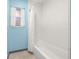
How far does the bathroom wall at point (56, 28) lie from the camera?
0.88 meters

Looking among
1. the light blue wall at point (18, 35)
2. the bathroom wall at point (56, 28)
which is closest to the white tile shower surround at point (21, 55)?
the light blue wall at point (18, 35)

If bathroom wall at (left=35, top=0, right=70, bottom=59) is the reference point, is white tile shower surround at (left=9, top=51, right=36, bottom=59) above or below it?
below

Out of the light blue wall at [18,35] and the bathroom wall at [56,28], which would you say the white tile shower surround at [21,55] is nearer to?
the light blue wall at [18,35]

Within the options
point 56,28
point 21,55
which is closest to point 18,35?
point 21,55

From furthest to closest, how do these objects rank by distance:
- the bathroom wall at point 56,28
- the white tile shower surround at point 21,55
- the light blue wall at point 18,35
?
the light blue wall at point 18,35
the white tile shower surround at point 21,55
the bathroom wall at point 56,28

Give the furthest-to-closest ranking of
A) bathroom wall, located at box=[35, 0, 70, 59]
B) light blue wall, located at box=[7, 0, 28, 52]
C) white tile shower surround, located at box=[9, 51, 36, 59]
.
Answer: light blue wall, located at box=[7, 0, 28, 52] < white tile shower surround, located at box=[9, 51, 36, 59] < bathroom wall, located at box=[35, 0, 70, 59]

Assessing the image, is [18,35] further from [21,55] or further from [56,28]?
[56,28]

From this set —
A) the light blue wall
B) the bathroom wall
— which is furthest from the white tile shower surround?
the bathroom wall

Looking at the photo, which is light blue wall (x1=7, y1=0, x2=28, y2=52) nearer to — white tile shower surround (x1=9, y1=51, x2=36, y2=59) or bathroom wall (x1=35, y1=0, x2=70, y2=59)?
white tile shower surround (x1=9, y1=51, x2=36, y2=59)

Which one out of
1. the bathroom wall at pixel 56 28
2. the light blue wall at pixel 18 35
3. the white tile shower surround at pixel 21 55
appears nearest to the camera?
the bathroom wall at pixel 56 28

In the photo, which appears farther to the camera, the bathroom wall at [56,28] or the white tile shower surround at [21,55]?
the white tile shower surround at [21,55]

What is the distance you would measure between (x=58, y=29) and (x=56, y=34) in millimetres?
63

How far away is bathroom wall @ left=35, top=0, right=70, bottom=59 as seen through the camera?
883mm

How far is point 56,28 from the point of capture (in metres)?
0.97
